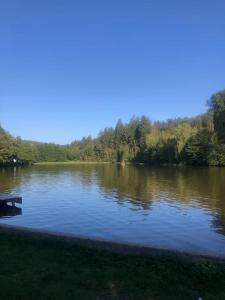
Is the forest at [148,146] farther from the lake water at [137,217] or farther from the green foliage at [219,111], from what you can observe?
the lake water at [137,217]

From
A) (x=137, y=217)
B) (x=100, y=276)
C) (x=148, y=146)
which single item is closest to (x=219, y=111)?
(x=148, y=146)

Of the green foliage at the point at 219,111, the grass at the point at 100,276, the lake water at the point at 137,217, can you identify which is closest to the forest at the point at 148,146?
the green foliage at the point at 219,111

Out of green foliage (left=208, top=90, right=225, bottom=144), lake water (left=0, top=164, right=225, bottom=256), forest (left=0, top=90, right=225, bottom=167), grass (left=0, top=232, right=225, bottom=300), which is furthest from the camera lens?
forest (left=0, top=90, right=225, bottom=167)

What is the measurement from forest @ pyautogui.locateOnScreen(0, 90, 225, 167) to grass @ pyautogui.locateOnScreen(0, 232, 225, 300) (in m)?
91.6

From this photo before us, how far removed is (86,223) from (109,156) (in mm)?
163956

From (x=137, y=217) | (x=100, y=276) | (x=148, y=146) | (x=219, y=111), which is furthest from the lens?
(x=148, y=146)

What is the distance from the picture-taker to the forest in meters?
105

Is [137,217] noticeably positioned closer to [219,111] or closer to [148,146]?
[219,111]

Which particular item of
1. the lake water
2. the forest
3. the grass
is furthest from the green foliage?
the grass

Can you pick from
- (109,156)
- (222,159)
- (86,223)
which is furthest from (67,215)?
(109,156)

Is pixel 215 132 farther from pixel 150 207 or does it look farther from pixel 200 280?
pixel 200 280

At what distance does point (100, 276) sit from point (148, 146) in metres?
137

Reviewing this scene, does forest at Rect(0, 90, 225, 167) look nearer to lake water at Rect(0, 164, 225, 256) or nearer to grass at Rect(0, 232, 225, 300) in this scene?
lake water at Rect(0, 164, 225, 256)

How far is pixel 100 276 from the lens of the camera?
26.3ft
